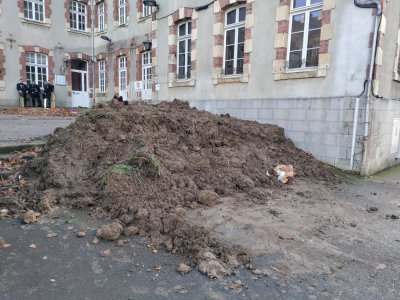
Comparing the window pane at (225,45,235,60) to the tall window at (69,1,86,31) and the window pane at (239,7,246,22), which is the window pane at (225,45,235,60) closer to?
the window pane at (239,7,246,22)

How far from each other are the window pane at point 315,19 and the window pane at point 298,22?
23 cm

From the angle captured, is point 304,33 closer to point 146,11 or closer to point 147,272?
point 147,272

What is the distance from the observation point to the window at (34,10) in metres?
17.4

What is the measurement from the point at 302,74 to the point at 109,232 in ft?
20.4

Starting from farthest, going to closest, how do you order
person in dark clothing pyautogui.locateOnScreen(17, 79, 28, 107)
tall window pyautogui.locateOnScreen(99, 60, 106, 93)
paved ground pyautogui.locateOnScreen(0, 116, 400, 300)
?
tall window pyautogui.locateOnScreen(99, 60, 106, 93), person in dark clothing pyautogui.locateOnScreen(17, 79, 28, 107), paved ground pyautogui.locateOnScreen(0, 116, 400, 300)

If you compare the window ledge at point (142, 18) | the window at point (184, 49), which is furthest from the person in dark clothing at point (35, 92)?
the window at point (184, 49)

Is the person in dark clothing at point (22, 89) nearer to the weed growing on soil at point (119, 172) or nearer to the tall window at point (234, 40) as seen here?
the tall window at point (234, 40)

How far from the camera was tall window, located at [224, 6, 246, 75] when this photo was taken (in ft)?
30.2

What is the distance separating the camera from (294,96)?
7875mm

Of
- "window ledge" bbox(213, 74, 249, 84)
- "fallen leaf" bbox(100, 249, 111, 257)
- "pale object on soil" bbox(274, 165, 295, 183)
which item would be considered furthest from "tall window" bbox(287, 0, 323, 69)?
"fallen leaf" bbox(100, 249, 111, 257)

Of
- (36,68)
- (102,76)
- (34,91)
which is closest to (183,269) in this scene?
(34,91)

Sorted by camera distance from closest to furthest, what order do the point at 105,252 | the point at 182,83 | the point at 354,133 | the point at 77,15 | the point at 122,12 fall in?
1. the point at 105,252
2. the point at 354,133
3. the point at 182,83
4. the point at 122,12
5. the point at 77,15

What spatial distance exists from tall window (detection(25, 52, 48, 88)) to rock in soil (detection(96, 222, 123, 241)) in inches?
695

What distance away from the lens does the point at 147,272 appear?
2.74 meters
